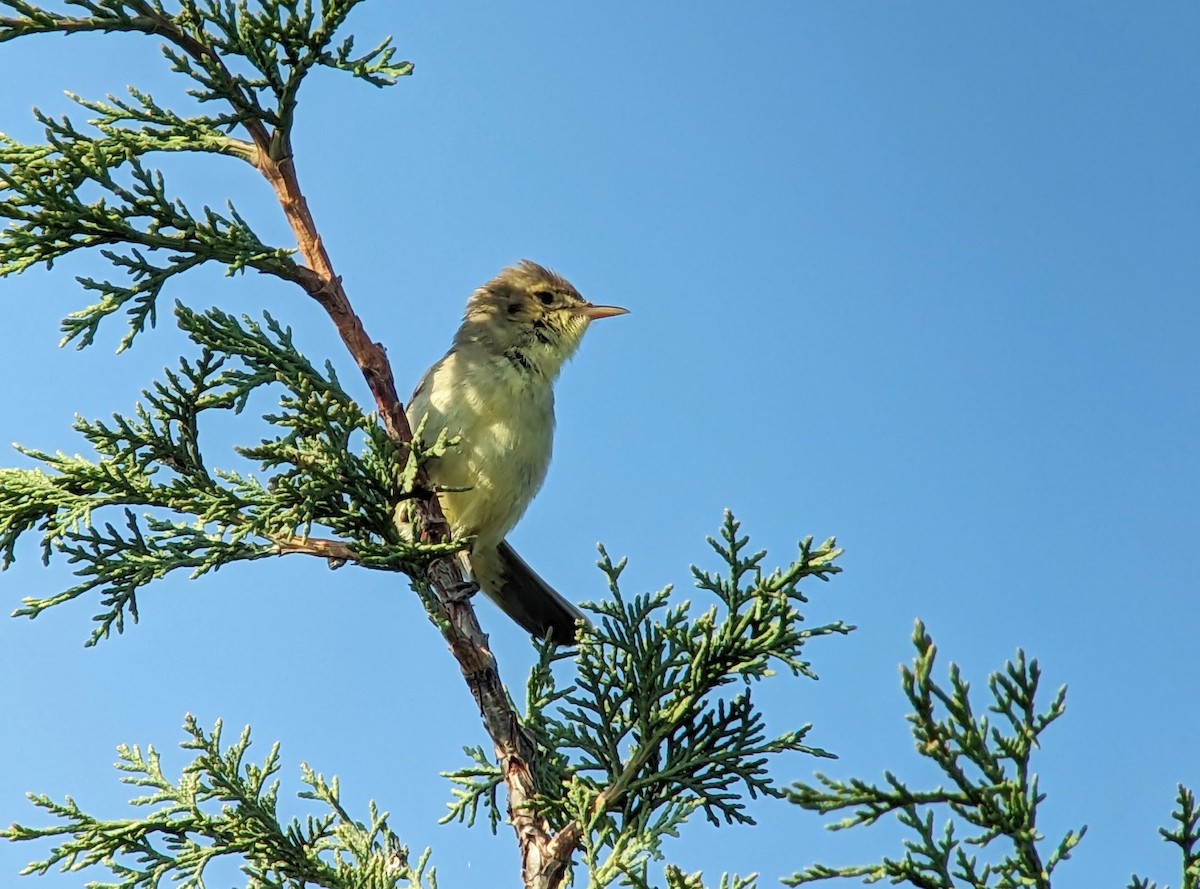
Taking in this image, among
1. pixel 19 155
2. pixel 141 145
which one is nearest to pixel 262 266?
pixel 141 145

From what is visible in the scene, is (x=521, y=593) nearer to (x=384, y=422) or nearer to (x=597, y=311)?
(x=597, y=311)

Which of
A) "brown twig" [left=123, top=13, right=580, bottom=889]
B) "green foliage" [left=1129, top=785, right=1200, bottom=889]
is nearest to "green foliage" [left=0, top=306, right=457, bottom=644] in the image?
"brown twig" [left=123, top=13, right=580, bottom=889]

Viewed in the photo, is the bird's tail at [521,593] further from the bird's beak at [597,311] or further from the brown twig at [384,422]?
the brown twig at [384,422]

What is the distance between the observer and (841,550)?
360 centimetres

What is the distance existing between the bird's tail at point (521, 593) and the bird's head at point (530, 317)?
91cm

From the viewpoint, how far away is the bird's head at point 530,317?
6.01m

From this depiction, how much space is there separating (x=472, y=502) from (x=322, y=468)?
1.93 metres

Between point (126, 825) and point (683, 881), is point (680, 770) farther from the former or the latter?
point (126, 825)

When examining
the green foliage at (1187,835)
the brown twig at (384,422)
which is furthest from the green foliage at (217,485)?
the green foliage at (1187,835)

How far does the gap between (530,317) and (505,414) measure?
32.5 inches

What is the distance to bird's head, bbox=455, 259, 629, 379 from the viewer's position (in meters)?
→ 6.01

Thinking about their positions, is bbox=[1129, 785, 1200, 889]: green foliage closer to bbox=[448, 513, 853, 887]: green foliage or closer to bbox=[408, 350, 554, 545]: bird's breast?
bbox=[448, 513, 853, 887]: green foliage

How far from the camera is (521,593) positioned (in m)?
6.11

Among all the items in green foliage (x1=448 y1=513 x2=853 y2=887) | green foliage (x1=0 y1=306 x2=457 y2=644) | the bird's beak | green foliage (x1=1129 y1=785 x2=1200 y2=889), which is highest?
the bird's beak
